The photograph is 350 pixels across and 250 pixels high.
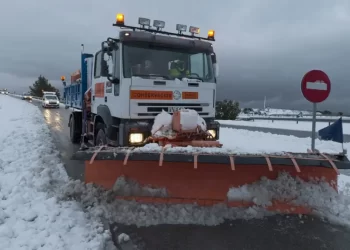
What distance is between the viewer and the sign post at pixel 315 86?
5.65 metres

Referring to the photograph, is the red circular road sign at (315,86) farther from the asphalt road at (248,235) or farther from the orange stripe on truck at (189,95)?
the asphalt road at (248,235)

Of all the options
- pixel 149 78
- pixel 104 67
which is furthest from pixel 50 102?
pixel 149 78

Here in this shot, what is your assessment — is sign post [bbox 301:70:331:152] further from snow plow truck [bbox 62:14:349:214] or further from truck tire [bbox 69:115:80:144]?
truck tire [bbox 69:115:80:144]

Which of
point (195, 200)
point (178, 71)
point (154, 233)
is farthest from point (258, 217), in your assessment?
point (178, 71)

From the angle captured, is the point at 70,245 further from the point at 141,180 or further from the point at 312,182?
the point at 312,182

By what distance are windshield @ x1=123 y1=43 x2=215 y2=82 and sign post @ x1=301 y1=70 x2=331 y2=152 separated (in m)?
1.76

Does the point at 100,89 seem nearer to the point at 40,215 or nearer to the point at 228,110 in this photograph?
the point at 40,215

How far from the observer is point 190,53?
21.0 ft

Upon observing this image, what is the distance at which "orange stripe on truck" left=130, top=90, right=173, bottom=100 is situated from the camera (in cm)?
570

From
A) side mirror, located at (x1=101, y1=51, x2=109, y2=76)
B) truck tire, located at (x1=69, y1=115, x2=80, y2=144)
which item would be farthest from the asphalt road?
truck tire, located at (x1=69, y1=115, x2=80, y2=144)

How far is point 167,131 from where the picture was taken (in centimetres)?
537

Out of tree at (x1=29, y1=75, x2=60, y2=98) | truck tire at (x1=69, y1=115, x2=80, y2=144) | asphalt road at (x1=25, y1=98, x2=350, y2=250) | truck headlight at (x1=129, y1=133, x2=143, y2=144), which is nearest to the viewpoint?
asphalt road at (x1=25, y1=98, x2=350, y2=250)

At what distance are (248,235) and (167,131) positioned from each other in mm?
2145

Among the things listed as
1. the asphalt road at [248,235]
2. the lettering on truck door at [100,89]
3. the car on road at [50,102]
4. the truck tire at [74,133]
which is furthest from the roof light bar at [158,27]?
the car on road at [50,102]
